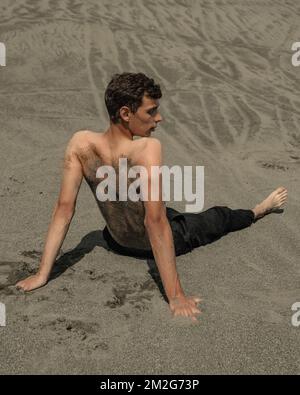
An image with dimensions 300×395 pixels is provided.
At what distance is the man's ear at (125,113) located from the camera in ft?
9.86

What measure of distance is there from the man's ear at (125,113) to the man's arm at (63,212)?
37cm

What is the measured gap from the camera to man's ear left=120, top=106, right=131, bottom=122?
118 inches

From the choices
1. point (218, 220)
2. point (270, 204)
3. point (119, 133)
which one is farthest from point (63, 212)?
point (270, 204)

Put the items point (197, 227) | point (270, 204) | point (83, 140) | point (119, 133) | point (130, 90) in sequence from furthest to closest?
point (270, 204)
point (197, 227)
point (83, 140)
point (119, 133)
point (130, 90)

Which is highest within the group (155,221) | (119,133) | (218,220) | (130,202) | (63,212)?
(119,133)

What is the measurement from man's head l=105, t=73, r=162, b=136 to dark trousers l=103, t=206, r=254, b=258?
0.88 metres

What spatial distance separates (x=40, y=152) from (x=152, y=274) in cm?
283

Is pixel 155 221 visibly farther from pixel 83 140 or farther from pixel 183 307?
pixel 83 140

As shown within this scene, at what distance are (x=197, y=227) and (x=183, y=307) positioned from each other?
3.09 ft

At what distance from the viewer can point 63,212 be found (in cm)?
333

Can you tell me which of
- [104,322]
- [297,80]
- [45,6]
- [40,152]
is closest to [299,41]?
[297,80]

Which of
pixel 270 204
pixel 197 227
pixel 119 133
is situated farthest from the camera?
pixel 270 204

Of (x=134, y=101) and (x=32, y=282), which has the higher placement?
(x=134, y=101)
